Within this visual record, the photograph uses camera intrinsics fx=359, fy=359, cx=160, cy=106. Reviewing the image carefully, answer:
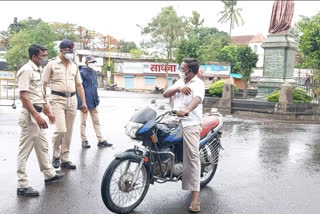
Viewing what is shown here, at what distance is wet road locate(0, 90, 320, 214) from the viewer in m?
4.20

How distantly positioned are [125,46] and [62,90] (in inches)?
2744

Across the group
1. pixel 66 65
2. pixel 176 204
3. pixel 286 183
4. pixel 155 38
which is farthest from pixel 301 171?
pixel 155 38

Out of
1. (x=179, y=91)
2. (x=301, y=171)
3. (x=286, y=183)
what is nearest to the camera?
(x=179, y=91)

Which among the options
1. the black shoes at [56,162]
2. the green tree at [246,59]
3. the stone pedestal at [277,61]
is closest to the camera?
the black shoes at [56,162]

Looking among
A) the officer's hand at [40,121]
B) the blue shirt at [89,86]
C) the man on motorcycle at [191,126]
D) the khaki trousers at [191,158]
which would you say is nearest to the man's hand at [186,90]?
the man on motorcycle at [191,126]

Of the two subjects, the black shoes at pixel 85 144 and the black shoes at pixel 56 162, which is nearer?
the black shoes at pixel 56 162

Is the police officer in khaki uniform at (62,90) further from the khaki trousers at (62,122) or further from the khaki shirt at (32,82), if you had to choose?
the khaki shirt at (32,82)

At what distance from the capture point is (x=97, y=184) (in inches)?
195

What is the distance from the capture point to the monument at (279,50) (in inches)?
616

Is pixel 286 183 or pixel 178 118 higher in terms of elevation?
pixel 178 118

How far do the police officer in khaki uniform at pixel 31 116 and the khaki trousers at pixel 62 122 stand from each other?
632mm

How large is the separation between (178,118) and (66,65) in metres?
2.24

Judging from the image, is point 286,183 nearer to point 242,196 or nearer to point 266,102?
point 242,196

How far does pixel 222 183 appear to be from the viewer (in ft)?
17.2
